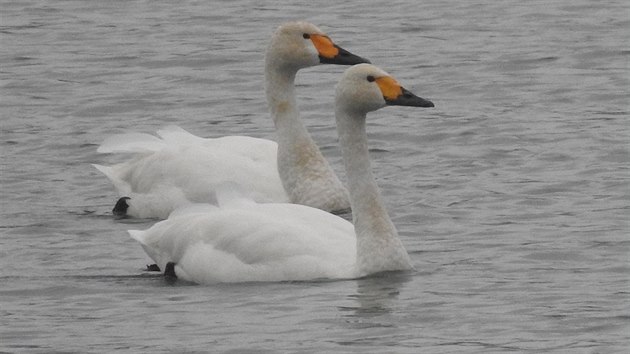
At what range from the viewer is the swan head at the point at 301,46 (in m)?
14.5

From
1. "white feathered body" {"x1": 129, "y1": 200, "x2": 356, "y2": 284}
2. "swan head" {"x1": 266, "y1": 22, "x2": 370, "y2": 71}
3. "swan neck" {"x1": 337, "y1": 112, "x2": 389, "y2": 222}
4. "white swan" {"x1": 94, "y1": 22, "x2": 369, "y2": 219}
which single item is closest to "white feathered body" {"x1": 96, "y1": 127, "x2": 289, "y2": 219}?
"white swan" {"x1": 94, "y1": 22, "x2": 369, "y2": 219}

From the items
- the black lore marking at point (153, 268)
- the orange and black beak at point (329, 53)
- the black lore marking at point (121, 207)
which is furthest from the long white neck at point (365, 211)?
the black lore marking at point (121, 207)

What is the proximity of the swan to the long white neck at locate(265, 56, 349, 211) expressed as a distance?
5.24 ft

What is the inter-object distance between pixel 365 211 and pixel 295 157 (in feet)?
7.37

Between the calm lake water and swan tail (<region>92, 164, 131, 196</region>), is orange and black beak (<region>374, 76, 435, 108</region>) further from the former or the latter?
swan tail (<region>92, 164, 131, 196</region>)

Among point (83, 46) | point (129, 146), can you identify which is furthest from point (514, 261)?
point (83, 46)

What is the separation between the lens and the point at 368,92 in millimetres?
12203

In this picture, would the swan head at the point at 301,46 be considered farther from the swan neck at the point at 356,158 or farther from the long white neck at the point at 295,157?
the swan neck at the point at 356,158

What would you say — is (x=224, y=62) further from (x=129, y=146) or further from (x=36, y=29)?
(x=129, y=146)

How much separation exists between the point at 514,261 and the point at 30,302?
2.85 m

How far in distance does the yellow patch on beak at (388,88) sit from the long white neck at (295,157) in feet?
6.45

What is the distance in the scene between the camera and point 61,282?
1201cm

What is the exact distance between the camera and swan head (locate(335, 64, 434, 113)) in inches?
480

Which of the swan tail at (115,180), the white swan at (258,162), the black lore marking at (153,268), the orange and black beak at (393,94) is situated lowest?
the swan tail at (115,180)
